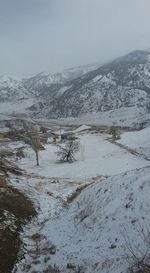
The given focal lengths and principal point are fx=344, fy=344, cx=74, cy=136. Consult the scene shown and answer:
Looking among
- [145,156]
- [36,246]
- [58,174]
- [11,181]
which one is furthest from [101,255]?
[145,156]

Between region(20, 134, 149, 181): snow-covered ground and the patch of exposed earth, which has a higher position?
the patch of exposed earth

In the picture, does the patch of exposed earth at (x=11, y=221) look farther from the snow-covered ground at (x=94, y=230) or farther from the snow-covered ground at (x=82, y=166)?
the snow-covered ground at (x=82, y=166)

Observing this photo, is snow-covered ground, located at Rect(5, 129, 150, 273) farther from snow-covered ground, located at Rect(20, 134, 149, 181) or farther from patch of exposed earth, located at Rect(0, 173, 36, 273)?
snow-covered ground, located at Rect(20, 134, 149, 181)

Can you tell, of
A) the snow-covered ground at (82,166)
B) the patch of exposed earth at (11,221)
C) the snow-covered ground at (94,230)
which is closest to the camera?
the snow-covered ground at (94,230)

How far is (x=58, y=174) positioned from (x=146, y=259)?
181 feet

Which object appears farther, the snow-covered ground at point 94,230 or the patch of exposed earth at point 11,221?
the patch of exposed earth at point 11,221

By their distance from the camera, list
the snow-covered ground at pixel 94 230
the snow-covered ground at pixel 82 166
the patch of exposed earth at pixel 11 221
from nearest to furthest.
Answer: the snow-covered ground at pixel 94 230 < the patch of exposed earth at pixel 11 221 < the snow-covered ground at pixel 82 166

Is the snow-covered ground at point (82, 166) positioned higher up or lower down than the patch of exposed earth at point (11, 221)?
lower down

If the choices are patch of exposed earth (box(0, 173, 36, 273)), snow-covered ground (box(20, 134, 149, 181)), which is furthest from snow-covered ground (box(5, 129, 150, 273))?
snow-covered ground (box(20, 134, 149, 181))

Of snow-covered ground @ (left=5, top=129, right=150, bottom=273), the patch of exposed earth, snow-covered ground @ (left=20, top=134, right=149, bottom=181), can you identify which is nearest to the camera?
snow-covered ground @ (left=5, top=129, right=150, bottom=273)

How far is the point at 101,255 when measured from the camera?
19188mm

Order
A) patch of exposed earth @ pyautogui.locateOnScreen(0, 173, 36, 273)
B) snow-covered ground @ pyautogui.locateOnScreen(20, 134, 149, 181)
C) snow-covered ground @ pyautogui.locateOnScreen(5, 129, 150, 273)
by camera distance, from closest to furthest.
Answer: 1. snow-covered ground @ pyautogui.locateOnScreen(5, 129, 150, 273)
2. patch of exposed earth @ pyautogui.locateOnScreen(0, 173, 36, 273)
3. snow-covered ground @ pyautogui.locateOnScreen(20, 134, 149, 181)

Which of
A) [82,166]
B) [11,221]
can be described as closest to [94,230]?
[11,221]

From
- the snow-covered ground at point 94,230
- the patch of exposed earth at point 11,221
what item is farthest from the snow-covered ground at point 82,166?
the snow-covered ground at point 94,230
